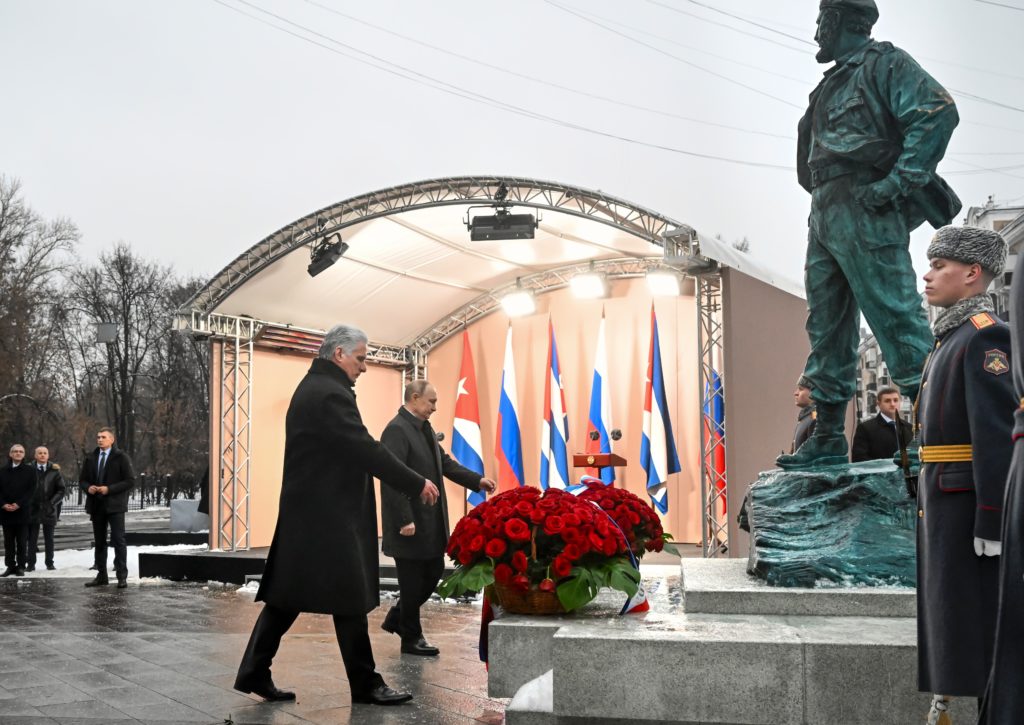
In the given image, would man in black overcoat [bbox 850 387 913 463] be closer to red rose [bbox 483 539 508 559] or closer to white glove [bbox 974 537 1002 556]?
red rose [bbox 483 539 508 559]

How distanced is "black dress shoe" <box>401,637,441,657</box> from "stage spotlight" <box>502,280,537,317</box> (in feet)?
30.8

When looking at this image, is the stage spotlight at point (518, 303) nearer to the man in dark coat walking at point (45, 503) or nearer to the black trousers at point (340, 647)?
the man in dark coat walking at point (45, 503)

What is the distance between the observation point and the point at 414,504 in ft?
19.0

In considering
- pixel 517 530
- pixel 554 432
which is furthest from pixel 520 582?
pixel 554 432

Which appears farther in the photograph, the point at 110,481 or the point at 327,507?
the point at 110,481

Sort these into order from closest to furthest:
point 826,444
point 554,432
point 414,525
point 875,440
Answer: point 826,444
point 414,525
point 875,440
point 554,432

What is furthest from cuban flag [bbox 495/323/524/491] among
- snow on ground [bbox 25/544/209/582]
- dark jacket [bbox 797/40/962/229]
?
dark jacket [bbox 797/40/962/229]

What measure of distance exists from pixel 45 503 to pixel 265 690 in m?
8.70

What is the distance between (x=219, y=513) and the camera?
1269cm

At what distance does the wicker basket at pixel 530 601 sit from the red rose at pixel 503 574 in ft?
0.24

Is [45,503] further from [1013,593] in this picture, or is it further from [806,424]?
[1013,593]

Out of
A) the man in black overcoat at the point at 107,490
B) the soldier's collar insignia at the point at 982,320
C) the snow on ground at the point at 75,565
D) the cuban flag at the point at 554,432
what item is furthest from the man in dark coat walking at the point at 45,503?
the soldier's collar insignia at the point at 982,320

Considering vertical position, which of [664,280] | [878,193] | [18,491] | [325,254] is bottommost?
[18,491]

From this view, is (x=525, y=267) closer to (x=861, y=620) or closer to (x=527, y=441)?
(x=527, y=441)
